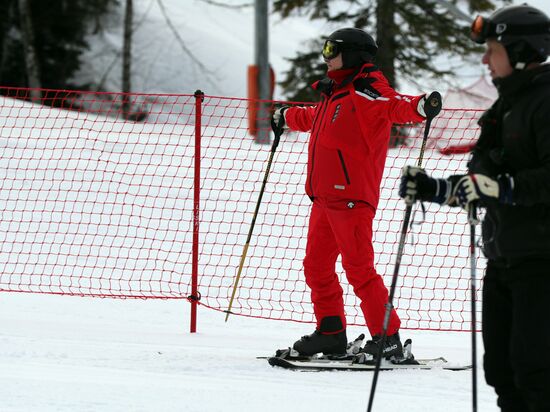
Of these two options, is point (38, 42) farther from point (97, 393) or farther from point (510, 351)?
point (510, 351)

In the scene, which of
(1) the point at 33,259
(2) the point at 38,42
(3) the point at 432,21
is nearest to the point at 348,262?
(1) the point at 33,259

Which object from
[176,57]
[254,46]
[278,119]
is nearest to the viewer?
[278,119]

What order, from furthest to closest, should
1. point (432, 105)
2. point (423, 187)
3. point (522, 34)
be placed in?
point (432, 105)
point (423, 187)
point (522, 34)

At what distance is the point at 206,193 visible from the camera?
419 inches

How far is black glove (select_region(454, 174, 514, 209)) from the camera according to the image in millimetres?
3027

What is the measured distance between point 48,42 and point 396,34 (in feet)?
26.9

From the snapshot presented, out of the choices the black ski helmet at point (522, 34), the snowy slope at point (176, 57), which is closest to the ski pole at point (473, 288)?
the black ski helmet at point (522, 34)

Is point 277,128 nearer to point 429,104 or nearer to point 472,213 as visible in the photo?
point 429,104

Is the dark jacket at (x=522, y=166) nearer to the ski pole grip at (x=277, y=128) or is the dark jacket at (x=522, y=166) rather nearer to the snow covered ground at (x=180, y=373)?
the snow covered ground at (x=180, y=373)

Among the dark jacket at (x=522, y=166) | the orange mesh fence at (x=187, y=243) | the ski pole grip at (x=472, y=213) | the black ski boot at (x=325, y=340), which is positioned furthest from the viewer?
the orange mesh fence at (x=187, y=243)

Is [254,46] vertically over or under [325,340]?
over

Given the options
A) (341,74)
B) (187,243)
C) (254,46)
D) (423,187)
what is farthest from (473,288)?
(254,46)

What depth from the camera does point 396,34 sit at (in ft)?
58.9

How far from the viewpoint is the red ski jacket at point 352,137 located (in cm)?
490
